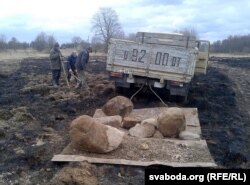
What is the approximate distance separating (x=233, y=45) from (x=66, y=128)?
2250 inches

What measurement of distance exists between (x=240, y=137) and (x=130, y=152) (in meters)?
2.77

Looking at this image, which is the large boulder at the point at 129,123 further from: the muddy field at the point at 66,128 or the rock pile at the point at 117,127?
the muddy field at the point at 66,128

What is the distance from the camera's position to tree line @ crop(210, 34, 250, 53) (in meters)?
60.0

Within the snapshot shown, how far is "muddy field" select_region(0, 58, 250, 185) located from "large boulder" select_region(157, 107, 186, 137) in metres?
0.70

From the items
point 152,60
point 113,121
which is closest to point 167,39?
point 152,60

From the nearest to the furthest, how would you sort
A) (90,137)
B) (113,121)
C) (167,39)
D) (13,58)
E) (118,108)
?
(90,137)
(113,121)
(118,108)
(167,39)
(13,58)

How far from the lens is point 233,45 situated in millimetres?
62688

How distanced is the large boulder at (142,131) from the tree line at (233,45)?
52.8m

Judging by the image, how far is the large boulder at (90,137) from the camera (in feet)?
22.4

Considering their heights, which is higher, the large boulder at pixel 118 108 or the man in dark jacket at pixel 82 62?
the man in dark jacket at pixel 82 62

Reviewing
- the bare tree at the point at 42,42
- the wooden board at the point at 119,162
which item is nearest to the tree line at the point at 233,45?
the bare tree at the point at 42,42

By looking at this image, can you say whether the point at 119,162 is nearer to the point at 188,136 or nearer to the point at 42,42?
the point at 188,136

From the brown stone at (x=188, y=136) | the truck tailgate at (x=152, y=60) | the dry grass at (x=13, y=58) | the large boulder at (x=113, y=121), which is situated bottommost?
the dry grass at (x=13, y=58)

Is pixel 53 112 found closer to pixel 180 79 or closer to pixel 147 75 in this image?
pixel 147 75
